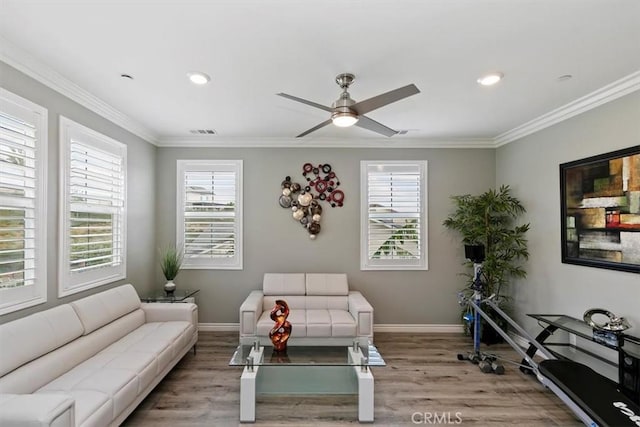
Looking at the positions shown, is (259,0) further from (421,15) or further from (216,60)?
(421,15)

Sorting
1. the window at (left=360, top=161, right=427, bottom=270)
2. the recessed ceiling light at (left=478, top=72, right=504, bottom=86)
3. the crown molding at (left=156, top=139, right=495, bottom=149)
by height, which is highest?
the recessed ceiling light at (left=478, top=72, right=504, bottom=86)

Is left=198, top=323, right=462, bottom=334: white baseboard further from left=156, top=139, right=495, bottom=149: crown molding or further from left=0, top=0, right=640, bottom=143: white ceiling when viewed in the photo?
left=0, top=0, right=640, bottom=143: white ceiling

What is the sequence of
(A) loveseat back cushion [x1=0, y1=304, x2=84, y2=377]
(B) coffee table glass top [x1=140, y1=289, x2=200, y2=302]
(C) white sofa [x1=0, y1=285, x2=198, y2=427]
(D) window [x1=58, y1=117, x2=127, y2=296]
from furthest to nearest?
(B) coffee table glass top [x1=140, y1=289, x2=200, y2=302] < (D) window [x1=58, y1=117, x2=127, y2=296] < (A) loveseat back cushion [x1=0, y1=304, x2=84, y2=377] < (C) white sofa [x1=0, y1=285, x2=198, y2=427]

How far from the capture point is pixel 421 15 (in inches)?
72.9

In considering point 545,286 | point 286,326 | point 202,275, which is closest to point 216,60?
point 286,326

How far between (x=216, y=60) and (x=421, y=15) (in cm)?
149

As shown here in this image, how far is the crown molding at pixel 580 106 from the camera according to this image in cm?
267

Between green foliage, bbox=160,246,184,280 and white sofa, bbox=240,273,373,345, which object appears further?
green foliage, bbox=160,246,184,280

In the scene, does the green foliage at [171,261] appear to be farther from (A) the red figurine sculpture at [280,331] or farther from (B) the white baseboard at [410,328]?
(A) the red figurine sculpture at [280,331]

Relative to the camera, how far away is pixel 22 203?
7.77 ft

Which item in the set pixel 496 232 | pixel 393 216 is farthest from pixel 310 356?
pixel 496 232

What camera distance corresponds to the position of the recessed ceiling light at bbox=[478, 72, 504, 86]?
2596 mm

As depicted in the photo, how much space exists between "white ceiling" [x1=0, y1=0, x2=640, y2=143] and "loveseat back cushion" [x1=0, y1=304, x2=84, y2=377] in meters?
1.96

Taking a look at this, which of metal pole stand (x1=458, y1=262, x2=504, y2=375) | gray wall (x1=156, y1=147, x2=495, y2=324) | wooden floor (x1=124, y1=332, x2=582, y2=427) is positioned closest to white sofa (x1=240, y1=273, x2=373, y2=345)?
gray wall (x1=156, y1=147, x2=495, y2=324)
